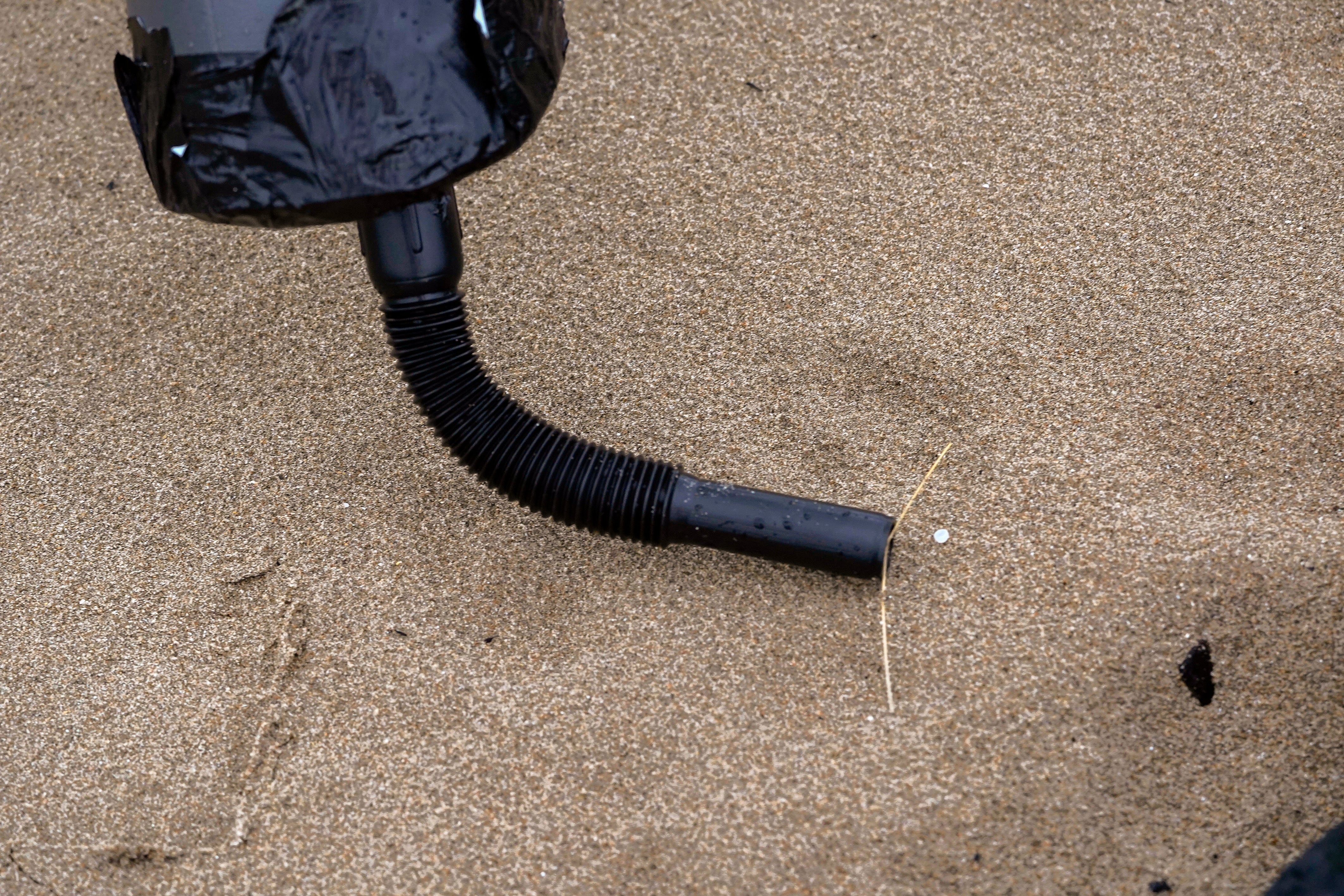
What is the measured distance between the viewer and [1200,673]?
1.17 m

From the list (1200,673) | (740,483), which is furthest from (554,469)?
(1200,673)

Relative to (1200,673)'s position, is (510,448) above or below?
above

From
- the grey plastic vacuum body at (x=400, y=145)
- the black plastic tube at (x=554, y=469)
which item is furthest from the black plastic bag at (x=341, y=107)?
→ the black plastic tube at (x=554, y=469)

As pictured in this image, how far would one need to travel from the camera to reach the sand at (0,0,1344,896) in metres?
1.14

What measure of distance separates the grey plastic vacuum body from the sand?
0.34 feet

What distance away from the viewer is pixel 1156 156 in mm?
1569

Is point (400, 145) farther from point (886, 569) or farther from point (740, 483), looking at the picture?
point (886, 569)

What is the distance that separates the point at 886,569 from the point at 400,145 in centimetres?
75

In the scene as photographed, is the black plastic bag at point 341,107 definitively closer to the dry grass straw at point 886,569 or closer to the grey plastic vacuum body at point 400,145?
the grey plastic vacuum body at point 400,145

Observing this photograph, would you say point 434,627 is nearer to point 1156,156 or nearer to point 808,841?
point 808,841

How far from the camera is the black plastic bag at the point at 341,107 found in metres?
0.99

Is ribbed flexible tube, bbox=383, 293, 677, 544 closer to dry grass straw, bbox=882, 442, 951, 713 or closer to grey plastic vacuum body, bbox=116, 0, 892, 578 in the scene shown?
grey plastic vacuum body, bbox=116, 0, 892, 578

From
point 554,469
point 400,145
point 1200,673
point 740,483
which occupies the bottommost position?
point 1200,673

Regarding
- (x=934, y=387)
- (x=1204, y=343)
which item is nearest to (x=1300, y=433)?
(x=1204, y=343)
